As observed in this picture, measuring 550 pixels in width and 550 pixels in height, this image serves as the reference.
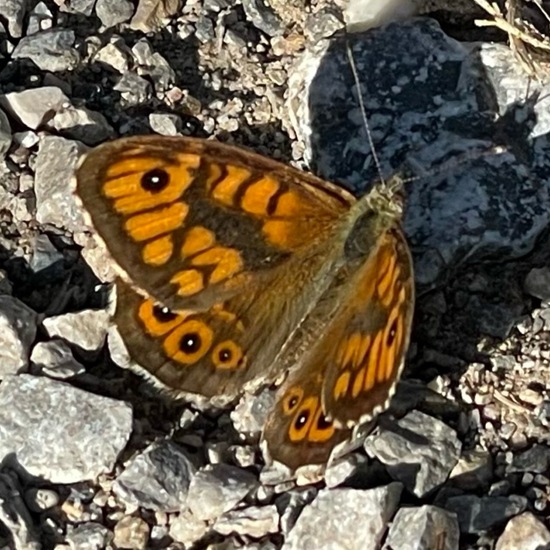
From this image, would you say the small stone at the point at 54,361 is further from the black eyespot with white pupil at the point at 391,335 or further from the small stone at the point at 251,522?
the black eyespot with white pupil at the point at 391,335

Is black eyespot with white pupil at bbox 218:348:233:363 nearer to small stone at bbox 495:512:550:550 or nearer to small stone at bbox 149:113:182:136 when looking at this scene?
small stone at bbox 495:512:550:550

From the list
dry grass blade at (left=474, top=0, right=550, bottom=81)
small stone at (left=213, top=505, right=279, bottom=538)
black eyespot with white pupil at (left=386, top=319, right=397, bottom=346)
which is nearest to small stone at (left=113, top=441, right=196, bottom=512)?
small stone at (left=213, top=505, right=279, bottom=538)

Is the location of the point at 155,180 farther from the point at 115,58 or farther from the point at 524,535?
the point at 524,535

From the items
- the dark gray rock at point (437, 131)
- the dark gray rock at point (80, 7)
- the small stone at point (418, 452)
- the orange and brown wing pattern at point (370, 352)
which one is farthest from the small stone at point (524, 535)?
the dark gray rock at point (80, 7)

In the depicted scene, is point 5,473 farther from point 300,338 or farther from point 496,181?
point 496,181

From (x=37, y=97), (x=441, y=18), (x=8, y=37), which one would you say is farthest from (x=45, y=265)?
(x=441, y=18)

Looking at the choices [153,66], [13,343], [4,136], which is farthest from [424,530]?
[153,66]
